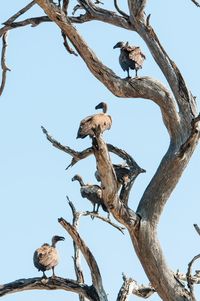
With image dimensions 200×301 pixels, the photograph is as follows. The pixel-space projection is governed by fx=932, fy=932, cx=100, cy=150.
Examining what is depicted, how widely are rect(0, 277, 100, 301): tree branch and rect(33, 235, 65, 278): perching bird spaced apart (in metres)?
2.08

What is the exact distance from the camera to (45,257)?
11461mm

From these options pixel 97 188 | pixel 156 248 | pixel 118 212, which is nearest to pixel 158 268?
pixel 156 248

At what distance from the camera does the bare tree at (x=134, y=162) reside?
7.88m

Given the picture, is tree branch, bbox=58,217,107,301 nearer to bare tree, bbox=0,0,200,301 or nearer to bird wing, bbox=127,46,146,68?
bare tree, bbox=0,0,200,301

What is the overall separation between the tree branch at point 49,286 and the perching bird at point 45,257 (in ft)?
6.83

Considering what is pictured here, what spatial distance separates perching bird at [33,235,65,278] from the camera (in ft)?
36.6

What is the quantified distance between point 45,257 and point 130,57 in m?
2.67

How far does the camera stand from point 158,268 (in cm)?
795

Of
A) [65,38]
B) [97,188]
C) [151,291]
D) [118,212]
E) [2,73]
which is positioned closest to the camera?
[118,212]

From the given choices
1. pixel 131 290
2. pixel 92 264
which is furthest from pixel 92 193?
pixel 92 264

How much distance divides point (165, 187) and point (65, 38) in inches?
89.5

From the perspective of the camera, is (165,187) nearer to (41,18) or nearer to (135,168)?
(135,168)

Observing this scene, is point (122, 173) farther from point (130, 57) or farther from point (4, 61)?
point (130, 57)

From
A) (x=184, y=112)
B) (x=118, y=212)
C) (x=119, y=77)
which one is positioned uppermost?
(x=119, y=77)
